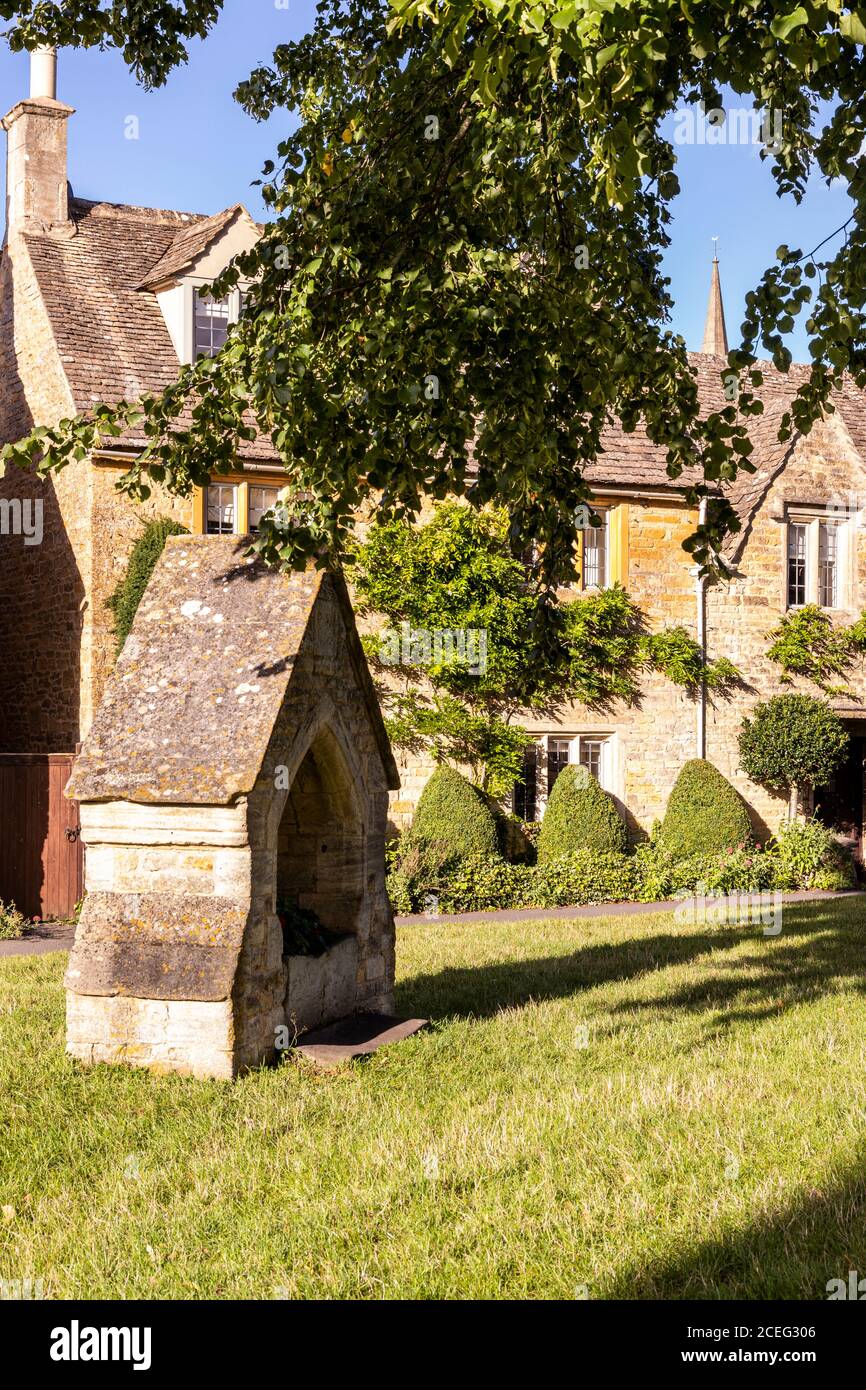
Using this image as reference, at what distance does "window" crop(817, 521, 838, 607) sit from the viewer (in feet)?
71.5

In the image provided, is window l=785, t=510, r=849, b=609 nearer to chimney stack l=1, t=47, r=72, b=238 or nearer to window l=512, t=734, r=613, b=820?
window l=512, t=734, r=613, b=820

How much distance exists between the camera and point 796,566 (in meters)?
21.7

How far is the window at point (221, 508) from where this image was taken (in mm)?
18172

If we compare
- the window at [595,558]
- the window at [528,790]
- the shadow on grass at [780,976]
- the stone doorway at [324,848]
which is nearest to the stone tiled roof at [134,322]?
the window at [595,558]

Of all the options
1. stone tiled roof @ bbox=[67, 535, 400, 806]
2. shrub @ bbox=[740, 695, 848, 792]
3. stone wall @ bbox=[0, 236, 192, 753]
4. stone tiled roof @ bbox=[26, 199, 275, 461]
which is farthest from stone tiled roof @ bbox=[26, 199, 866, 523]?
stone tiled roof @ bbox=[67, 535, 400, 806]

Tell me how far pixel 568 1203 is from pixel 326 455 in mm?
4087

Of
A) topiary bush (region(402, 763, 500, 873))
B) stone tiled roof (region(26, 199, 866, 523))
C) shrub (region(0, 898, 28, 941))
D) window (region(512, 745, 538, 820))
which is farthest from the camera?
window (region(512, 745, 538, 820))

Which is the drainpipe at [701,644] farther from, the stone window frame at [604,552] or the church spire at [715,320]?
the church spire at [715,320]

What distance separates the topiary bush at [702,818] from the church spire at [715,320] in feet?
91.2

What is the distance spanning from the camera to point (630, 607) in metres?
20.3

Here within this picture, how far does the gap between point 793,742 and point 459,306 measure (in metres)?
14.2

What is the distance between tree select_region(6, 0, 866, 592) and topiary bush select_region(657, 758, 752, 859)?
11685 mm

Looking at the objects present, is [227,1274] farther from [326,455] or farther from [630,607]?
[630,607]
